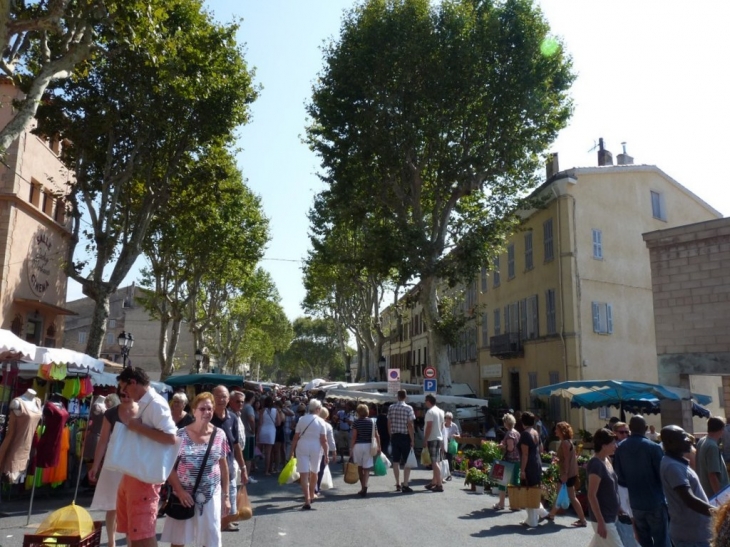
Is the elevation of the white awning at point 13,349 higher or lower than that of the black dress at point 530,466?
higher

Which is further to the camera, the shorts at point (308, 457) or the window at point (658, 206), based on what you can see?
the window at point (658, 206)

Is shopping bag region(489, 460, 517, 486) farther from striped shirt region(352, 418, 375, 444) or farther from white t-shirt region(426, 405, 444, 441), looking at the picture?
striped shirt region(352, 418, 375, 444)

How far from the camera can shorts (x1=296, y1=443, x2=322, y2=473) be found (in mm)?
10359

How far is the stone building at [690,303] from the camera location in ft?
57.6

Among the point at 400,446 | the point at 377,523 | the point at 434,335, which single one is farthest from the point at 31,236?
the point at 377,523

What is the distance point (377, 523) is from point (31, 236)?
19363 millimetres

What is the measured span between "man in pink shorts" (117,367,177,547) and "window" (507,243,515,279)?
90.9 feet

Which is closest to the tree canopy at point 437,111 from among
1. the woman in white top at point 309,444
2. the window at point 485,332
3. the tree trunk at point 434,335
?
the tree trunk at point 434,335

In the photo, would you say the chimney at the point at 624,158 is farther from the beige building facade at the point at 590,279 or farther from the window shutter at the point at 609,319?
the window shutter at the point at 609,319

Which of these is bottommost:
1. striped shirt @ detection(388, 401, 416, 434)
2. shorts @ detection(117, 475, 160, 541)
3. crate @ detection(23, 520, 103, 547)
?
crate @ detection(23, 520, 103, 547)

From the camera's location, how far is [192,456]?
5324mm

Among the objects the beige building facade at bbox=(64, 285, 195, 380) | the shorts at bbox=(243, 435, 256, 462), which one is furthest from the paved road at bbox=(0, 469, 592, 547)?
the beige building facade at bbox=(64, 285, 195, 380)

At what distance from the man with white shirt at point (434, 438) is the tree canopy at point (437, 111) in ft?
29.0

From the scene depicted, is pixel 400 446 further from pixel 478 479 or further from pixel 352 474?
pixel 478 479
